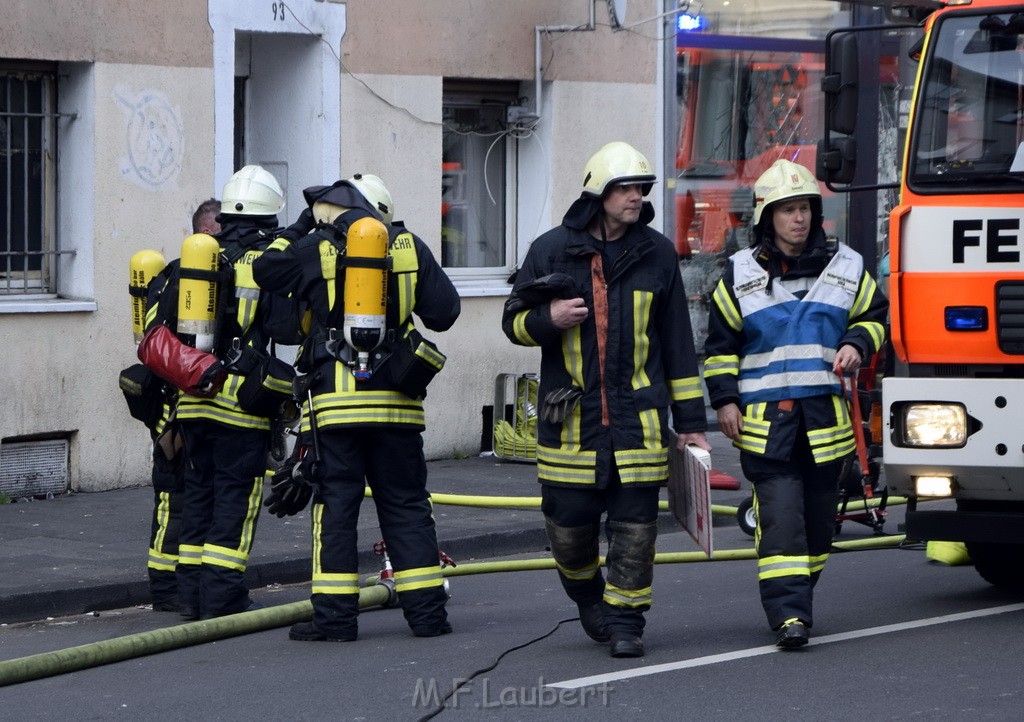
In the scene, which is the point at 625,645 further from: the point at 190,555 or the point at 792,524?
the point at 190,555

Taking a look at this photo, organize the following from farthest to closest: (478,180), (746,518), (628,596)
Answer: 1. (478,180)
2. (746,518)
3. (628,596)

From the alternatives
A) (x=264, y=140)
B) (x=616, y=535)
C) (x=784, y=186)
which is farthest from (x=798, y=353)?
(x=264, y=140)

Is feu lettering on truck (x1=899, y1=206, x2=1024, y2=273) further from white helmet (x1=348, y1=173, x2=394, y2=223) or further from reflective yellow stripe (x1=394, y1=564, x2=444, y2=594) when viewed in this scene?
reflective yellow stripe (x1=394, y1=564, x2=444, y2=594)

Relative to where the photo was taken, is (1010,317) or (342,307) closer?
A: (1010,317)

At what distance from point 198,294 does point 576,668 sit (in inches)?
92.1

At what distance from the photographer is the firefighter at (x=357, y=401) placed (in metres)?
6.95

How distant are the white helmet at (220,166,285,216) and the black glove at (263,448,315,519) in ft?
3.96

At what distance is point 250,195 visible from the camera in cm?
768

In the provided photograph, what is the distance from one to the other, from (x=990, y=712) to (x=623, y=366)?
5.98ft

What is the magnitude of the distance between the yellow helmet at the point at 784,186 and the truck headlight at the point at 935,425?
913 millimetres

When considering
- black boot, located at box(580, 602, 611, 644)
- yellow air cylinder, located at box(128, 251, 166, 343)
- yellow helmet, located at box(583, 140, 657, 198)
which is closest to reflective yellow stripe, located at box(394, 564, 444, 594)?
black boot, located at box(580, 602, 611, 644)

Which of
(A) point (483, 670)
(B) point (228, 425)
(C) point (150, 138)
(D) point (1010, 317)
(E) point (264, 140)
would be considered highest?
(E) point (264, 140)

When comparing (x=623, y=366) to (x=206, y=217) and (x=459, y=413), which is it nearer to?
(x=206, y=217)

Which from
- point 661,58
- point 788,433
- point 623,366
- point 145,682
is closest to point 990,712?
point 788,433
